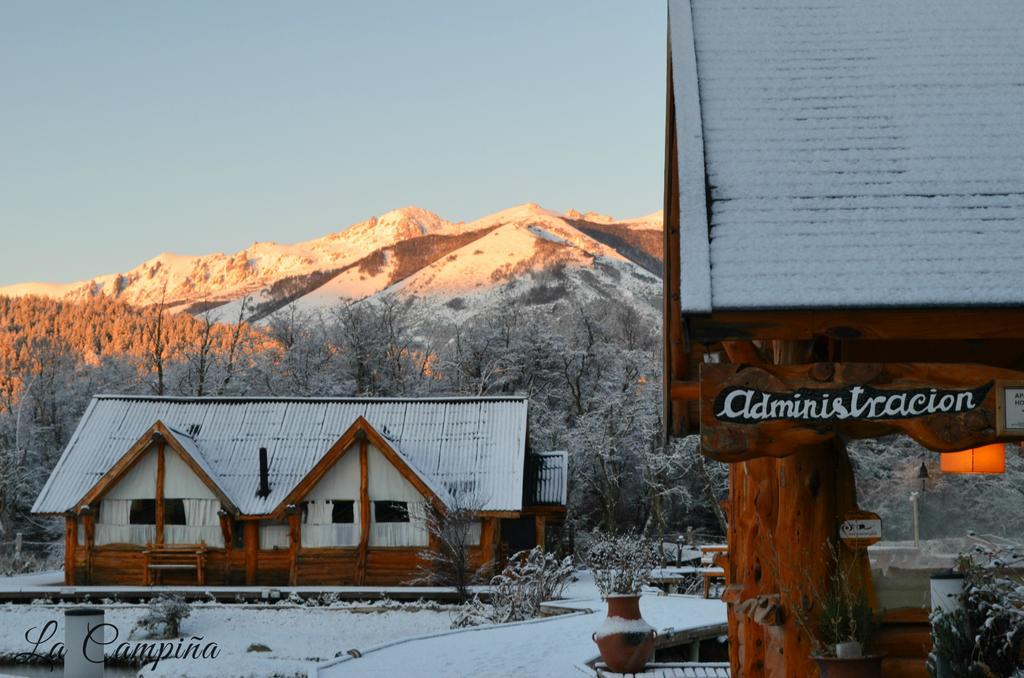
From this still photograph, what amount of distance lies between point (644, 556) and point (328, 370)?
28480 millimetres

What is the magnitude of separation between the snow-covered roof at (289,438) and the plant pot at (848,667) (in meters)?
20.5

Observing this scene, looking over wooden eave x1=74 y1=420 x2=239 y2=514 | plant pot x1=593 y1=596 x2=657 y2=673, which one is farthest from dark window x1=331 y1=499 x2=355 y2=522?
plant pot x1=593 y1=596 x2=657 y2=673

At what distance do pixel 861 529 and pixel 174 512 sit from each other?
919 inches

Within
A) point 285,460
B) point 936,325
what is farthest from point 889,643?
point 285,460

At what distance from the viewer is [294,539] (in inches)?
1142

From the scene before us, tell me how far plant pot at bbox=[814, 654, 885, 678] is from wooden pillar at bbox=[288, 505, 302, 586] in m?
21.7

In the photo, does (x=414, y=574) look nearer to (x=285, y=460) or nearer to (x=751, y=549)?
(x=285, y=460)

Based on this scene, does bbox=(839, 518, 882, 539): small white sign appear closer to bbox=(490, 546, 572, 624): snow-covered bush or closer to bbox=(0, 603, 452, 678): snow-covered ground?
bbox=(0, 603, 452, 678): snow-covered ground

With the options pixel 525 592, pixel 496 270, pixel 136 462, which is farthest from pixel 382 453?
pixel 496 270

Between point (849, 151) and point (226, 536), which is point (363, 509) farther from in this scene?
point (849, 151)

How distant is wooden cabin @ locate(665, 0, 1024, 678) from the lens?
24.3 ft

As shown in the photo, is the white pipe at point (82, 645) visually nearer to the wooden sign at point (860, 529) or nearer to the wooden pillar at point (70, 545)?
the wooden sign at point (860, 529)

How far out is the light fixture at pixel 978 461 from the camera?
32.1 ft

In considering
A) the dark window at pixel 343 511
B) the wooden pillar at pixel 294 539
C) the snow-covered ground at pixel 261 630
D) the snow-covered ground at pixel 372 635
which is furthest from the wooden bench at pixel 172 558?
the dark window at pixel 343 511
